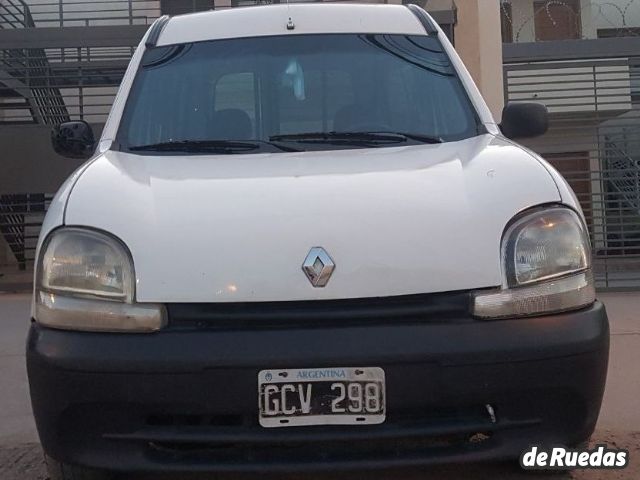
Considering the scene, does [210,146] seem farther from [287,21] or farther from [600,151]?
[600,151]

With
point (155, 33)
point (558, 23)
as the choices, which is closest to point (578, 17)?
point (558, 23)

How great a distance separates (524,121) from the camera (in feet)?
12.3

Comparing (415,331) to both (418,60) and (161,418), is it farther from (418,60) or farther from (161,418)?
(418,60)

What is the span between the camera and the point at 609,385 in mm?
4469

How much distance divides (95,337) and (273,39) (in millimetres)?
2027

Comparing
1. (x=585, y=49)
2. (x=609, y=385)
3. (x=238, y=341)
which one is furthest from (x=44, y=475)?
(x=585, y=49)

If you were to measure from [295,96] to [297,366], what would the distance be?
1759 millimetres

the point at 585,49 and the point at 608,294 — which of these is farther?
the point at 585,49

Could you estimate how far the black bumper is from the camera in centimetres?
228

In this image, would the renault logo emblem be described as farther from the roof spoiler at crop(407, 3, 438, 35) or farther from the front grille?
the roof spoiler at crop(407, 3, 438, 35)

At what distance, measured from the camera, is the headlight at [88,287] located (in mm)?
2355

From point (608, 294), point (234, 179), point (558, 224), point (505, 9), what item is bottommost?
point (608, 294)

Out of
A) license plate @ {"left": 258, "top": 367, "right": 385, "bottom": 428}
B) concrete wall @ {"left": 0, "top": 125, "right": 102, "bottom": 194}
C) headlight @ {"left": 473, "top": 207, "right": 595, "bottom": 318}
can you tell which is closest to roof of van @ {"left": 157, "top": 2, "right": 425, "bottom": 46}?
headlight @ {"left": 473, "top": 207, "right": 595, "bottom": 318}

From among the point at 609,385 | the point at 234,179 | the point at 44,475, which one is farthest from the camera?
the point at 609,385
